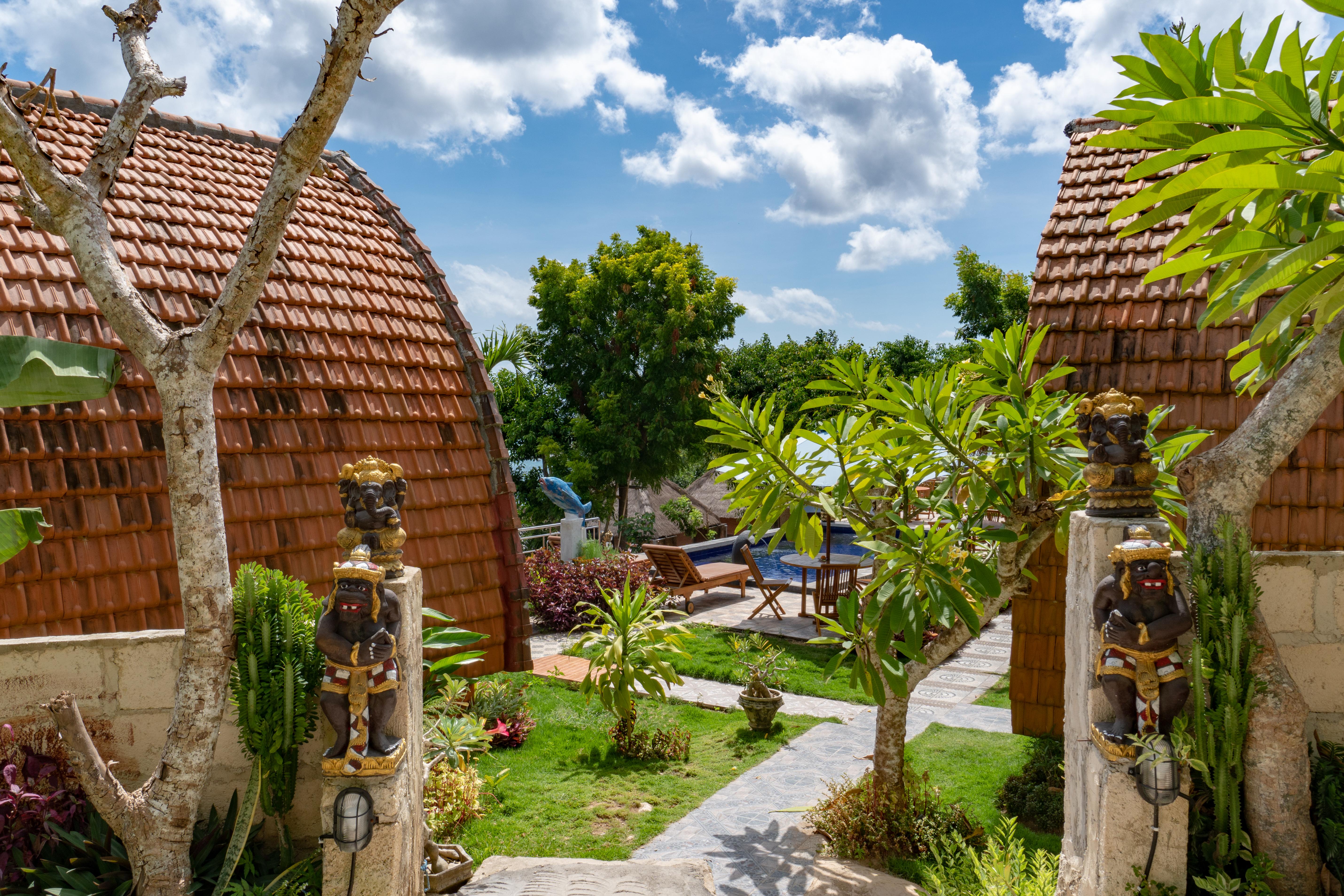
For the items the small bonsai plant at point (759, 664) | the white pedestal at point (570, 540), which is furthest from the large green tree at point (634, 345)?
the small bonsai plant at point (759, 664)

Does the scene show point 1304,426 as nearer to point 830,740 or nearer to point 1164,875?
point 1164,875

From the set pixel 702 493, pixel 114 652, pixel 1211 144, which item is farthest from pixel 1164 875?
Answer: pixel 702 493

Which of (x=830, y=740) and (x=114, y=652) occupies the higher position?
(x=114, y=652)

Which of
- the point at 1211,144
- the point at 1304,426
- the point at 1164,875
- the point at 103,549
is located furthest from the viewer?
the point at 103,549

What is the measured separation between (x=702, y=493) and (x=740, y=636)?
12.8 metres

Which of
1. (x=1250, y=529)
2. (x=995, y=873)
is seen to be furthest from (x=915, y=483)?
(x=995, y=873)

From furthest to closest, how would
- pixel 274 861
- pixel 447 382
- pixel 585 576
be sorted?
pixel 585 576 → pixel 447 382 → pixel 274 861

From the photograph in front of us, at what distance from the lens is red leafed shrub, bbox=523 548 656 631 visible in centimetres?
1325

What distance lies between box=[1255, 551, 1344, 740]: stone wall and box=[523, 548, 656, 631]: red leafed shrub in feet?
31.2

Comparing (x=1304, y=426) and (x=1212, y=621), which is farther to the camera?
→ (x=1304, y=426)

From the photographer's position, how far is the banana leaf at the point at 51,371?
4.00 m

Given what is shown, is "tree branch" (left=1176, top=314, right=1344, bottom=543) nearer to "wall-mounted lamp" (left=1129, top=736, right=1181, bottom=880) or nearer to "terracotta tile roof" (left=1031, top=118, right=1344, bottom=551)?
"wall-mounted lamp" (left=1129, top=736, right=1181, bottom=880)

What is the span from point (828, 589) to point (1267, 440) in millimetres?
9086

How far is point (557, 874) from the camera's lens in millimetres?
5145
